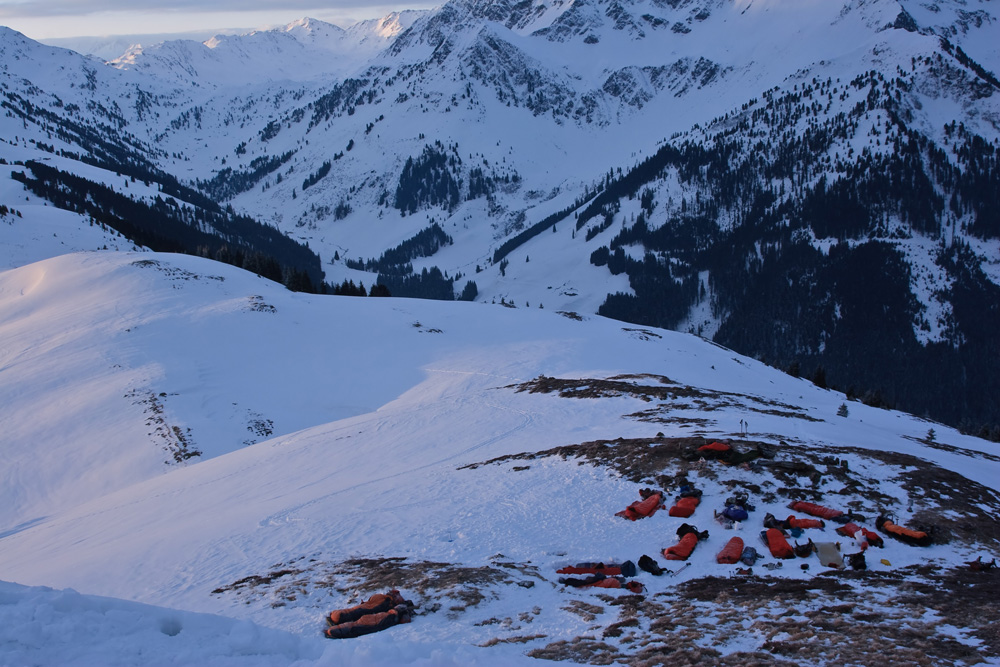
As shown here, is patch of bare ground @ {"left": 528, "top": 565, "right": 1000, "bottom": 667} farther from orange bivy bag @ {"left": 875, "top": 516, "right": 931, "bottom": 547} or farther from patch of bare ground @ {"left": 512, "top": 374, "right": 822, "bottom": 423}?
patch of bare ground @ {"left": 512, "top": 374, "right": 822, "bottom": 423}

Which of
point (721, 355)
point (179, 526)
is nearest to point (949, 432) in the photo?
point (721, 355)

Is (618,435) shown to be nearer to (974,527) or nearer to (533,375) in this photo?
(974,527)

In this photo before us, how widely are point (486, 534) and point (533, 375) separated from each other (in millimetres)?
28782

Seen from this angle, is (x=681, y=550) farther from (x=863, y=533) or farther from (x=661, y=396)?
(x=661, y=396)

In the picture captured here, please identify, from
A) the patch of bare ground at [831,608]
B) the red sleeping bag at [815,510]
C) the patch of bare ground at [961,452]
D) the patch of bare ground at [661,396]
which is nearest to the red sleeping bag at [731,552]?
the patch of bare ground at [831,608]

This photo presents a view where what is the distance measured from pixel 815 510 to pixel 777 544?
2343 mm

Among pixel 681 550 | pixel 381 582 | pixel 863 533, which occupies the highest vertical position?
pixel 863 533

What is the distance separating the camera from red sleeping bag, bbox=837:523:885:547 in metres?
14.1

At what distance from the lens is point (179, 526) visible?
744 inches

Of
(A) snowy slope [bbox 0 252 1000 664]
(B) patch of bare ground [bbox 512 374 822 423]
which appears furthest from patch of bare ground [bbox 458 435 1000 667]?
(B) patch of bare ground [bbox 512 374 822 423]

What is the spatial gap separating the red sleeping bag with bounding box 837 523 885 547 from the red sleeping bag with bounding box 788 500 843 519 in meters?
0.44

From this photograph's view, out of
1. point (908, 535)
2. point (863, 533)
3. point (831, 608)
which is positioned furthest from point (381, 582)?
point (908, 535)

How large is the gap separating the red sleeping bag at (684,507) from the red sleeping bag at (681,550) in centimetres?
153

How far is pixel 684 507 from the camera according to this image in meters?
15.8
